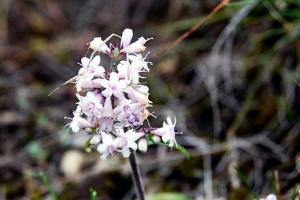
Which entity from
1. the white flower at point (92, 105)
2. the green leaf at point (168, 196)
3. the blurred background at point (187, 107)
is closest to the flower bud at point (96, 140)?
the white flower at point (92, 105)

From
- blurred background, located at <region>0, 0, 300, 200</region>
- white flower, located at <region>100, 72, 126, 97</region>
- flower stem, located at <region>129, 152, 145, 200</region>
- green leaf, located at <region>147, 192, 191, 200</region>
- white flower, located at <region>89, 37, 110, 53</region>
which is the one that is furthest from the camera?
blurred background, located at <region>0, 0, 300, 200</region>

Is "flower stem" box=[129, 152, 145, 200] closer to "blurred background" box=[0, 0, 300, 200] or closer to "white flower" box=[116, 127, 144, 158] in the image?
"white flower" box=[116, 127, 144, 158]

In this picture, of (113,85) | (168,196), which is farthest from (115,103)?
(168,196)

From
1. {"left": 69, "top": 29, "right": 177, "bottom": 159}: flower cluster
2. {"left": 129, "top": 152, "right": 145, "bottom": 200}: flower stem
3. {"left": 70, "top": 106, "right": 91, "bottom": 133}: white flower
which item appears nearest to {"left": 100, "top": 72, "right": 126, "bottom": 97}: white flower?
{"left": 69, "top": 29, "right": 177, "bottom": 159}: flower cluster

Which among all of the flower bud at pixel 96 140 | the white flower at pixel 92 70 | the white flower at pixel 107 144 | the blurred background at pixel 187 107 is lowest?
the white flower at pixel 107 144

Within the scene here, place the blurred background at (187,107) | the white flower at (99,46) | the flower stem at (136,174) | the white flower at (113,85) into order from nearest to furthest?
the white flower at (113,85), the white flower at (99,46), the flower stem at (136,174), the blurred background at (187,107)

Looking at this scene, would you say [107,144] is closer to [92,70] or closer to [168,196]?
[92,70]

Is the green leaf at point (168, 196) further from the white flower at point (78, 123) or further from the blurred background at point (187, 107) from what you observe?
the white flower at point (78, 123)
